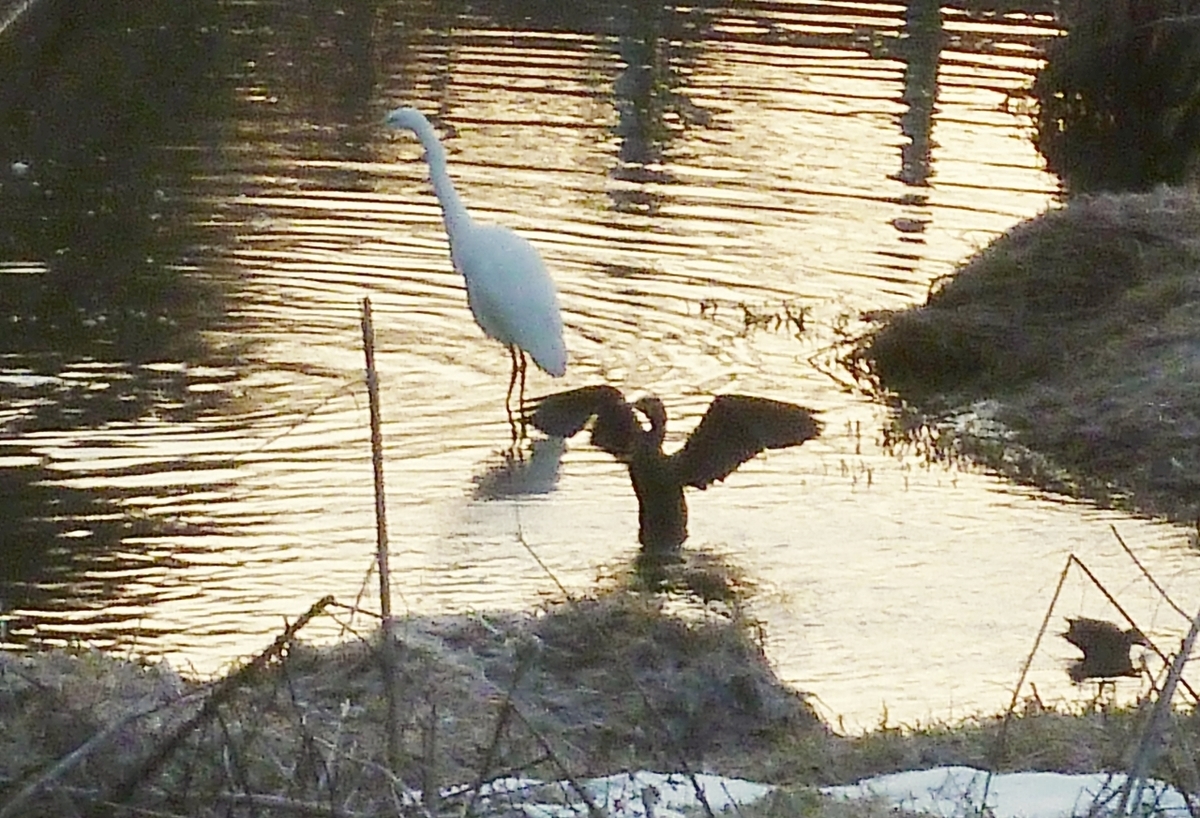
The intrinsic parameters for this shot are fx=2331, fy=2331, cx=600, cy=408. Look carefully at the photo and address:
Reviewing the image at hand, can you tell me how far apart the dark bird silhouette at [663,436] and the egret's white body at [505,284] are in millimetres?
1685

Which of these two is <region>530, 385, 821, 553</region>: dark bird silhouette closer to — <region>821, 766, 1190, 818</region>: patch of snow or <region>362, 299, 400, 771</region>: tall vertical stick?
<region>821, 766, 1190, 818</region>: patch of snow

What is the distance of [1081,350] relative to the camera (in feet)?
30.5

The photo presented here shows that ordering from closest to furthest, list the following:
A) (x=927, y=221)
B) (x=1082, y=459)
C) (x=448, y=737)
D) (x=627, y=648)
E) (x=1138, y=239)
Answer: (x=448, y=737) < (x=627, y=648) < (x=1082, y=459) < (x=1138, y=239) < (x=927, y=221)

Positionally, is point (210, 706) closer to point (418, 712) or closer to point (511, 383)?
point (418, 712)

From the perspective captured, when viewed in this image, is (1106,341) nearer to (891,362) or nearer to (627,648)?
(891,362)

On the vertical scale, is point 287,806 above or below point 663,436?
above

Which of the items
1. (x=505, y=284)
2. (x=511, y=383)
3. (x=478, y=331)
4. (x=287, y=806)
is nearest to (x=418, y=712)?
(x=287, y=806)

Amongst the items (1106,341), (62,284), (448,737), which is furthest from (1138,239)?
(448,737)

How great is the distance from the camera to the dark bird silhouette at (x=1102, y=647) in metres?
5.86

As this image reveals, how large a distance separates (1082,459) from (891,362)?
1308mm

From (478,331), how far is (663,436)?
8.42 feet

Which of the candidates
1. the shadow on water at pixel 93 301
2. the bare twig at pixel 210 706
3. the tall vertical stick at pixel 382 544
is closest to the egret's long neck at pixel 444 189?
the shadow on water at pixel 93 301

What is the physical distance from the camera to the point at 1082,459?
8328mm

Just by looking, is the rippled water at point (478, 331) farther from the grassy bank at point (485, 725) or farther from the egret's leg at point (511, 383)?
the grassy bank at point (485, 725)
